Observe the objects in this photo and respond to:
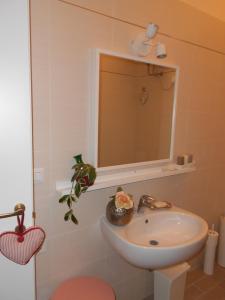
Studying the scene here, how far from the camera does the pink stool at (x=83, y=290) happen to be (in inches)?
48.6

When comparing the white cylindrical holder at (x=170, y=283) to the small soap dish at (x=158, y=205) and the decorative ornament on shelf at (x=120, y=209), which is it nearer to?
the small soap dish at (x=158, y=205)

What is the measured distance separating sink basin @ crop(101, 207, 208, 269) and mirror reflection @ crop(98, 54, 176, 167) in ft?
1.29

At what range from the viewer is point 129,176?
1485 millimetres

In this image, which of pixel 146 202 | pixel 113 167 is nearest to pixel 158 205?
pixel 146 202

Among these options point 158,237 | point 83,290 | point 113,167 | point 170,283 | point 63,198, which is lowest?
point 170,283

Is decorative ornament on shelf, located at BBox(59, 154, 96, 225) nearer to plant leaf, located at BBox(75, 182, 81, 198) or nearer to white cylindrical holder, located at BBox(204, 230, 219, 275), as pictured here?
plant leaf, located at BBox(75, 182, 81, 198)

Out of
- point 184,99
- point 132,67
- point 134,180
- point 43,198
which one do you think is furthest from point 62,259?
point 184,99

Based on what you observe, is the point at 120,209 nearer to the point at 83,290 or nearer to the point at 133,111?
the point at 83,290

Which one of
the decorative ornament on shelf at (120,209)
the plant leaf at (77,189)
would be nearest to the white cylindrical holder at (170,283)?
the decorative ornament on shelf at (120,209)

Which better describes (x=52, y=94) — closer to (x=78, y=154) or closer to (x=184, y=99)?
(x=78, y=154)

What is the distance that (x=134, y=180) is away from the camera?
1484 mm

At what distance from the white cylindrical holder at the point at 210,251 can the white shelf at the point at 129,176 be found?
75 cm

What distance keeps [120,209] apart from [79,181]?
0.30m

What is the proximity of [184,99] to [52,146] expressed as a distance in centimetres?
112
